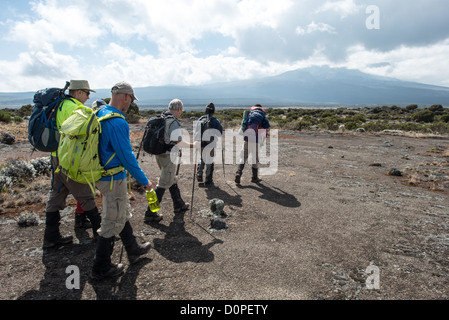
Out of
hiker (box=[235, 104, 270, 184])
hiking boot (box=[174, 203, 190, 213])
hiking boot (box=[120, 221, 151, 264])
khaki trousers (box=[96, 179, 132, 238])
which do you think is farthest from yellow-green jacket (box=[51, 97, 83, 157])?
hiker (box=[235, 104, 270, 184])

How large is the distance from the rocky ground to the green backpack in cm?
138

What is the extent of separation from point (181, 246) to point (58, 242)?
1789mm

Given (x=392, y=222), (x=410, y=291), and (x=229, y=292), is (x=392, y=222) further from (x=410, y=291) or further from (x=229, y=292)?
(x=229, y=292)

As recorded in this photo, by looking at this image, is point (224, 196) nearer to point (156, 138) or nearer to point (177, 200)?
point (177, 200)

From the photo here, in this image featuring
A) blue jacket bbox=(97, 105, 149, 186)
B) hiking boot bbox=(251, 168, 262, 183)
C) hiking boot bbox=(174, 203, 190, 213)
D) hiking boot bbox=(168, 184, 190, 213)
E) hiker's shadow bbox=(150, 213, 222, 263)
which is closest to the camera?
blue jacket bbox=(97, 105, 149, 186)

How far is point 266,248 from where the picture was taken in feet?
12.6

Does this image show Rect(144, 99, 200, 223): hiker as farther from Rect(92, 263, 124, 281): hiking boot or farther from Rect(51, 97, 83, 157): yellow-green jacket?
Rect(92, 263, 124, 281): hiking boot

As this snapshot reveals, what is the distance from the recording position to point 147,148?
4.23m

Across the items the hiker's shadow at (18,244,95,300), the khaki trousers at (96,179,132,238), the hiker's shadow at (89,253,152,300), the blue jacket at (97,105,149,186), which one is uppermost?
the blue jacket at (97,105,149,186)

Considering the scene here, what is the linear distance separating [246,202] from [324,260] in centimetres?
251

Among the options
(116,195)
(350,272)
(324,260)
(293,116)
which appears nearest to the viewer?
(116,195)

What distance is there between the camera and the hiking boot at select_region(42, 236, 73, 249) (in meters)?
3.64

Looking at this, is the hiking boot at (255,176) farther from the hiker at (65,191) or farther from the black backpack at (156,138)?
the hiker at (65,191)
